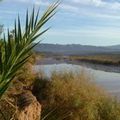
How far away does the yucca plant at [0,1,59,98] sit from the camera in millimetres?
3512

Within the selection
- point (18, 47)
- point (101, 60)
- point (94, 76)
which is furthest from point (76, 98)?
point (101, 60)

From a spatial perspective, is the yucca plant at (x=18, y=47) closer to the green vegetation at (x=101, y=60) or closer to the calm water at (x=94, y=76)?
the calm water at (x=94, y=76)

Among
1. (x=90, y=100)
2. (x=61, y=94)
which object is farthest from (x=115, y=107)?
(x=61, y=94)

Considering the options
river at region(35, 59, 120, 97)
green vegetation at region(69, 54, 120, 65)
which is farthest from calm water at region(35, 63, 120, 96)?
green vegetation at region(69, 54, 120, 65)

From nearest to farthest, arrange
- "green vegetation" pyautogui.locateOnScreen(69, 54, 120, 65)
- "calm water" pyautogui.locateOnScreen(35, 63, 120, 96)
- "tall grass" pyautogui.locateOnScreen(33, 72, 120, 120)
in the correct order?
"tall grass" pyautogui.locateOnScreen(33, 72, 120, 120), "calm water" pyautogui.locateOnScreen(35, 63, 120, 96), "green vegetation" pyautogui.locateOnScreen(69, 54, 120, 65)

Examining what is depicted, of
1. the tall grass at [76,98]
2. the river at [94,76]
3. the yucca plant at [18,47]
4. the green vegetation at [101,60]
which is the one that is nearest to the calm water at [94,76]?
the river at [94,76]

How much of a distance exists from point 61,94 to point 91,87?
119cm

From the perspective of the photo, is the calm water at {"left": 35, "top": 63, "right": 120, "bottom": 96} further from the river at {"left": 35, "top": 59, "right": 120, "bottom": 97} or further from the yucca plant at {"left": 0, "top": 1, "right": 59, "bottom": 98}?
the yucca plant at {"left": 0, "top": 1, "right": 59, "bottom": 98}

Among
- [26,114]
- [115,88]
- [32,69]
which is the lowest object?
[115,88]

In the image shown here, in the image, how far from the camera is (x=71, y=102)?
59.4 ft

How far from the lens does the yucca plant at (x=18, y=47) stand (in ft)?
11.5

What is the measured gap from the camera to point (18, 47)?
3.60 meters

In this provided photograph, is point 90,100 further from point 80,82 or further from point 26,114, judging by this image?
point 26,114

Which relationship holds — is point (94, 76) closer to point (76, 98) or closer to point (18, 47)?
point (76, 98)
